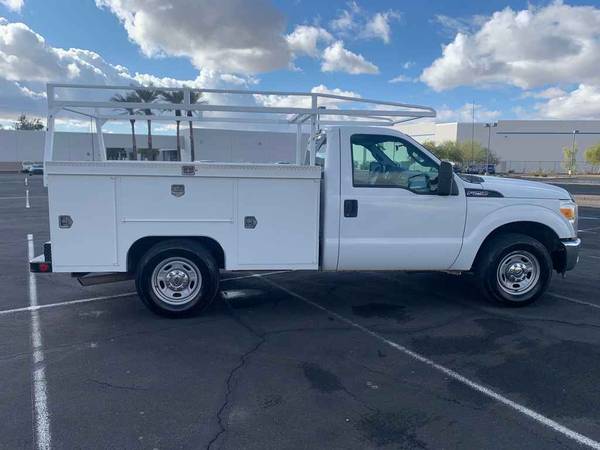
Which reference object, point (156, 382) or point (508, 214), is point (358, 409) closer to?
point (156, 382)

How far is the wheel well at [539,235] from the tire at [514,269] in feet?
0.21

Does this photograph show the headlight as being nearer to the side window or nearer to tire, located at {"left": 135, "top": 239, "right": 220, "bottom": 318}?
the side window

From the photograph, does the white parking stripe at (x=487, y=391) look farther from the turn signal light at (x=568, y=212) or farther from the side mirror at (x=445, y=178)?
the turn signal light at (x=568, y=212)

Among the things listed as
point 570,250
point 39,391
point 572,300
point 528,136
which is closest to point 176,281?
point 39,391

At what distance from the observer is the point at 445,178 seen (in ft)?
18.7

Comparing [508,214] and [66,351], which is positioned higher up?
[508,214]

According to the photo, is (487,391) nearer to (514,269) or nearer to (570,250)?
(514,269)

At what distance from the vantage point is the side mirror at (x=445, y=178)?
5.66 metres

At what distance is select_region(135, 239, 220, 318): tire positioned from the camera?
559 cm

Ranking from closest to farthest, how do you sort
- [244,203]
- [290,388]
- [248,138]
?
[290,388]
[244,203]
[248,138]

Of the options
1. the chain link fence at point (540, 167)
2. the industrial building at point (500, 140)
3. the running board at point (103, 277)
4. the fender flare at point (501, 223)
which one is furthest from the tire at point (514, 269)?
the chain link fence at point (540, 167)

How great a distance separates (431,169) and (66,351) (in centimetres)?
450

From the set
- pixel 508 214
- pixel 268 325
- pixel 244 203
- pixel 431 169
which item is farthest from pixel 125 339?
pixel 508 214

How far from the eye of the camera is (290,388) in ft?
13.5
